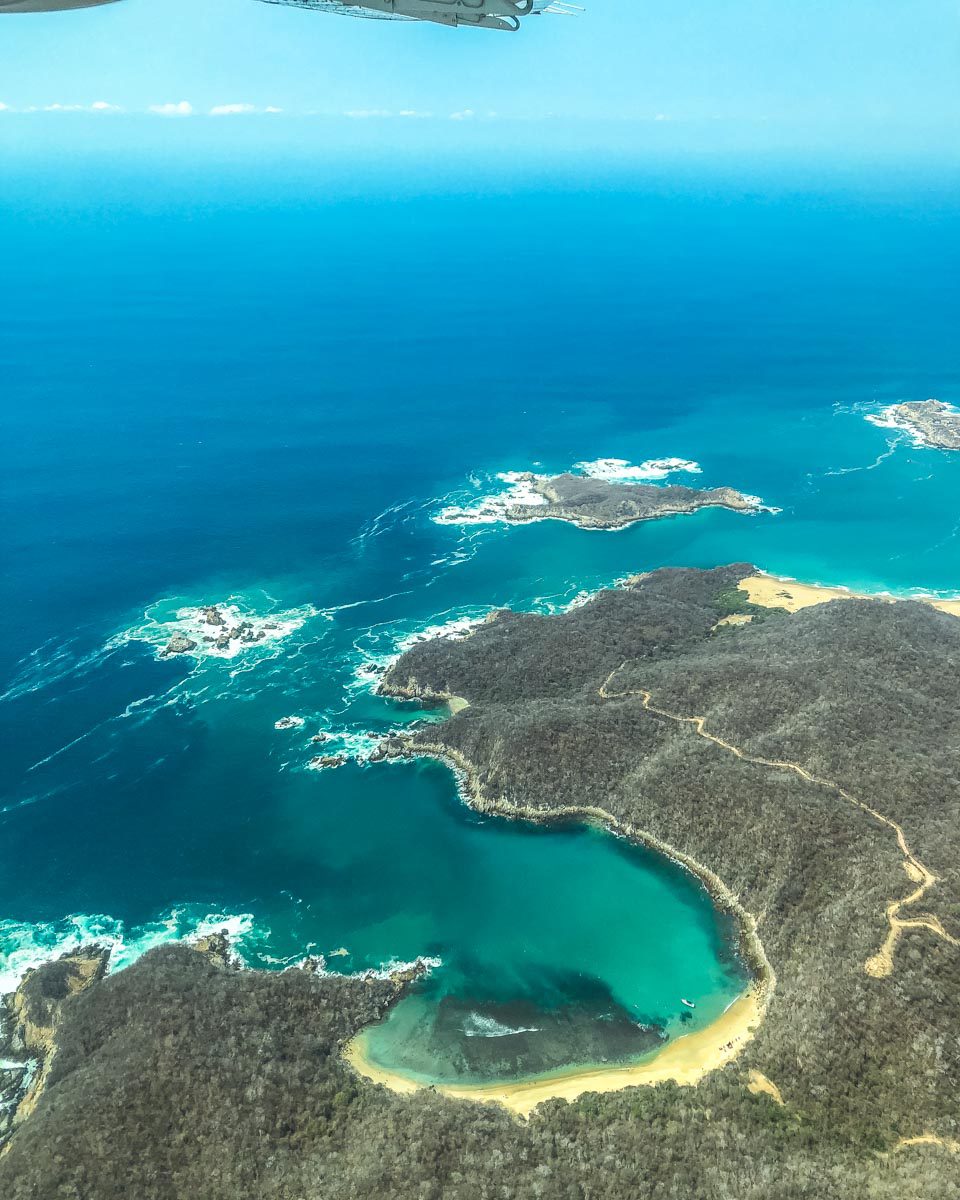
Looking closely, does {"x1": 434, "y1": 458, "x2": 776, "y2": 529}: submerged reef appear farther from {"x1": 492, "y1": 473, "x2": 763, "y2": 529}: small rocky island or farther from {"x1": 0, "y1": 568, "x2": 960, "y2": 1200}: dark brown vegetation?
{"x1": 0, "y1": 568, "x2": 960, "y2": 1200}: dark brown vegetation

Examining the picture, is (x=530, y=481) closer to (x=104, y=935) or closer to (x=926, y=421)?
(x=926, y=421)

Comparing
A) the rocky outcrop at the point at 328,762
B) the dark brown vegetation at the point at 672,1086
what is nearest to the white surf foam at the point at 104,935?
the dark brown vegetation at the point at 672,1086

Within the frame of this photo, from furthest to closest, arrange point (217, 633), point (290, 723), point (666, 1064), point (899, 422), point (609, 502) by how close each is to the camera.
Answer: point (899, 422) < point (609, 502) < point (217, 633) < point (290, 723) < point (666, 1064)

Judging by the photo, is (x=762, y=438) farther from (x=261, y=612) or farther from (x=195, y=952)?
(x=195, y=952)

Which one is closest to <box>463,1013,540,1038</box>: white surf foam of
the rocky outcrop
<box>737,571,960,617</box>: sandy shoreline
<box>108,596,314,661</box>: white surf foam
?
the rocky outcrop

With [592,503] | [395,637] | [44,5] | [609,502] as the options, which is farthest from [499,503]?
[44,5]

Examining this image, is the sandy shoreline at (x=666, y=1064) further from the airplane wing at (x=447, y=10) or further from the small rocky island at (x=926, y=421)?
the small rocky island at (x=926, y=421)
